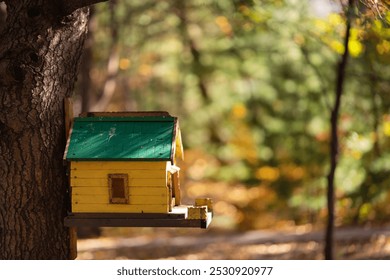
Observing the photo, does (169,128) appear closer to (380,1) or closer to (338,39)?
(380,1)

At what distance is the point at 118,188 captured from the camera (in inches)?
159

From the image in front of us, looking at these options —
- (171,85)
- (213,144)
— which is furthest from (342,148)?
(171,85)

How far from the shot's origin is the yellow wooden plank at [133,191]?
13.0 feet

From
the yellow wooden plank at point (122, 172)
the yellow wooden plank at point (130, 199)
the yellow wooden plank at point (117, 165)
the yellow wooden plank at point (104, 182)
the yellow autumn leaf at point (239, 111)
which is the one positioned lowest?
the yellow wooden plank at point (130, 199)

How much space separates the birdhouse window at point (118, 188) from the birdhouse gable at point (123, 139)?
13 centimetres

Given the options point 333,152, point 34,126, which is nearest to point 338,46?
point 333,152

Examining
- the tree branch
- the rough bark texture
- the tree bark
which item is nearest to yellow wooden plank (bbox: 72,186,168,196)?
the rough bark texture

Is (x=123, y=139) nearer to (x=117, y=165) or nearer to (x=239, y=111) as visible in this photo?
(x=117, y=165)

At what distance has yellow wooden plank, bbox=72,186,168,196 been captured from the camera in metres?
3.97

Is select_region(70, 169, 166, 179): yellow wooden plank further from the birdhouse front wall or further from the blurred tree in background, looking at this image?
the blurred tree in background

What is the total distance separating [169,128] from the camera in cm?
398

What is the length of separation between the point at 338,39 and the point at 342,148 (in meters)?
2.75

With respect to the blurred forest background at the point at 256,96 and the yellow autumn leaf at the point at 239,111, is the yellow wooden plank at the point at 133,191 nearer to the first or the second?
the blurred forest background at the point at 256,96

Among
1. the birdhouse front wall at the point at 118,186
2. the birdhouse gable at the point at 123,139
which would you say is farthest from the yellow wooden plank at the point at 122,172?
A: the birdhouse gable at the point at 123,139
